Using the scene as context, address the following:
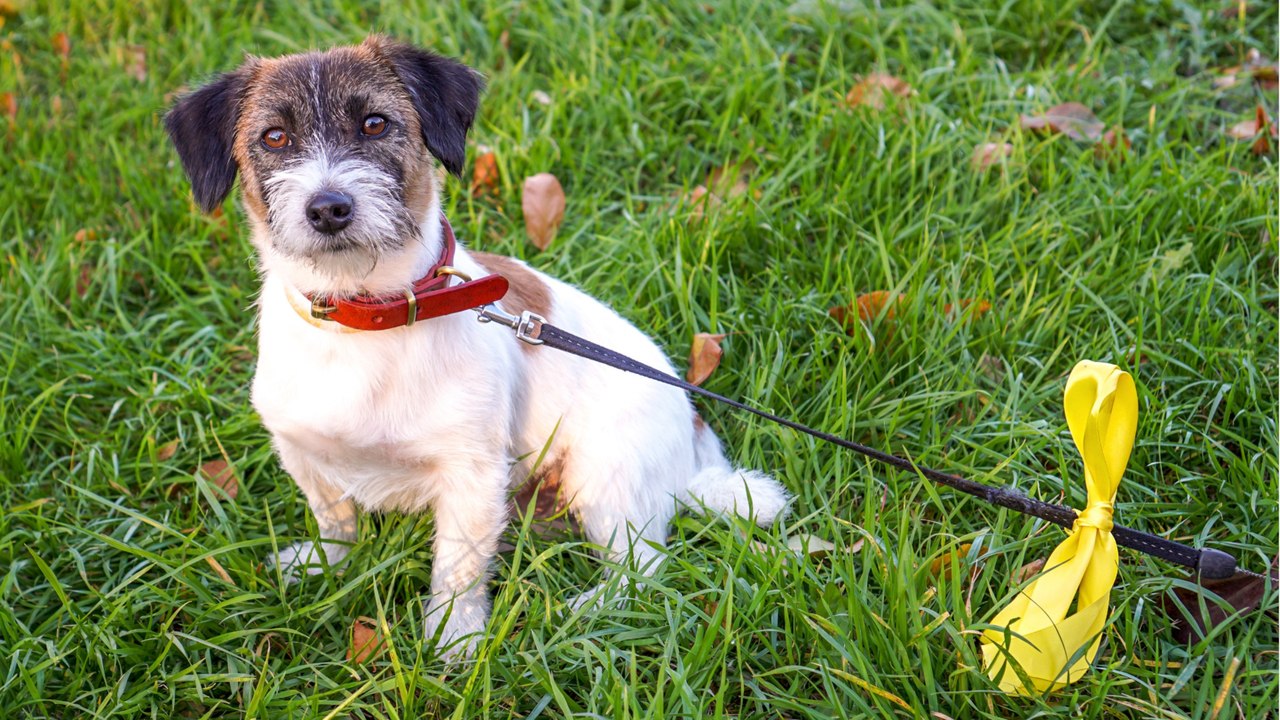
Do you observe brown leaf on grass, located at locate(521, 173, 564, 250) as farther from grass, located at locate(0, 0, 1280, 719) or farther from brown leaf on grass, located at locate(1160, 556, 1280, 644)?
brown leaf on grass, located at locate(1160, 556, 1280, 644)

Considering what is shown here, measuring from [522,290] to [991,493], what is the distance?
4.31 feet

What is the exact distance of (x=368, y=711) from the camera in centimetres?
255

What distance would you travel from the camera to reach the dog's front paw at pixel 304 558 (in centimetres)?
280

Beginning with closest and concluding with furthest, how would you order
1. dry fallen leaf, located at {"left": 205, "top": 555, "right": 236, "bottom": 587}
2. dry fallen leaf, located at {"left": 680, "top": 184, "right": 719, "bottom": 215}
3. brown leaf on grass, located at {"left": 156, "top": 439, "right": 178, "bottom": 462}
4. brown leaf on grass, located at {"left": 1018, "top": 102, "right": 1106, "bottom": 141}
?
dry fallen leaf, located at {"left": 205, "top": 555, "right": 236, "bottom": 587} < brown leaf on grass, located at {"left": 156, "top": 439, "right": 178, "bottom": 462} < dry fallen leaf, located at {"left": 680, "top": 184, "right": 719, "bottom": 215} < brown leaf on grass, located at {"left": 1018, "top": 102, "right": 1106, "bottom": 141}

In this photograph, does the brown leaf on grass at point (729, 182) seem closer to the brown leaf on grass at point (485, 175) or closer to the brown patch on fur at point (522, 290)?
the brown leaf on grass at point (485, 175)

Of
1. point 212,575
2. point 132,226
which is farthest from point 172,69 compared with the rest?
point 212,575

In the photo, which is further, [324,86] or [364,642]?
[364,642]

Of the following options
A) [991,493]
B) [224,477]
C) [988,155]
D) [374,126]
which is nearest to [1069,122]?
[988,155]

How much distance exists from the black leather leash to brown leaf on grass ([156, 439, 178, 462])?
4.47 feet

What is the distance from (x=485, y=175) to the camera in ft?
13.9

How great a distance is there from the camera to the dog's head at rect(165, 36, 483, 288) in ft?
7.83

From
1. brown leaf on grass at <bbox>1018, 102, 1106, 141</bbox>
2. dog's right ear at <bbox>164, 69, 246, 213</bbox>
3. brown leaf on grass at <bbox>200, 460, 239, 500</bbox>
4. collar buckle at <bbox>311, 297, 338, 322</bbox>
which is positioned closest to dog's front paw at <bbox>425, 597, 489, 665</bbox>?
collar buckle at <bbox>311, 297, 338, 322</bbox>

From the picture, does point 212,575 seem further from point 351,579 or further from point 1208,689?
point 1208,689

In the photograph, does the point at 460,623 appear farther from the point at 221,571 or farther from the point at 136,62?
the point at 136,62
